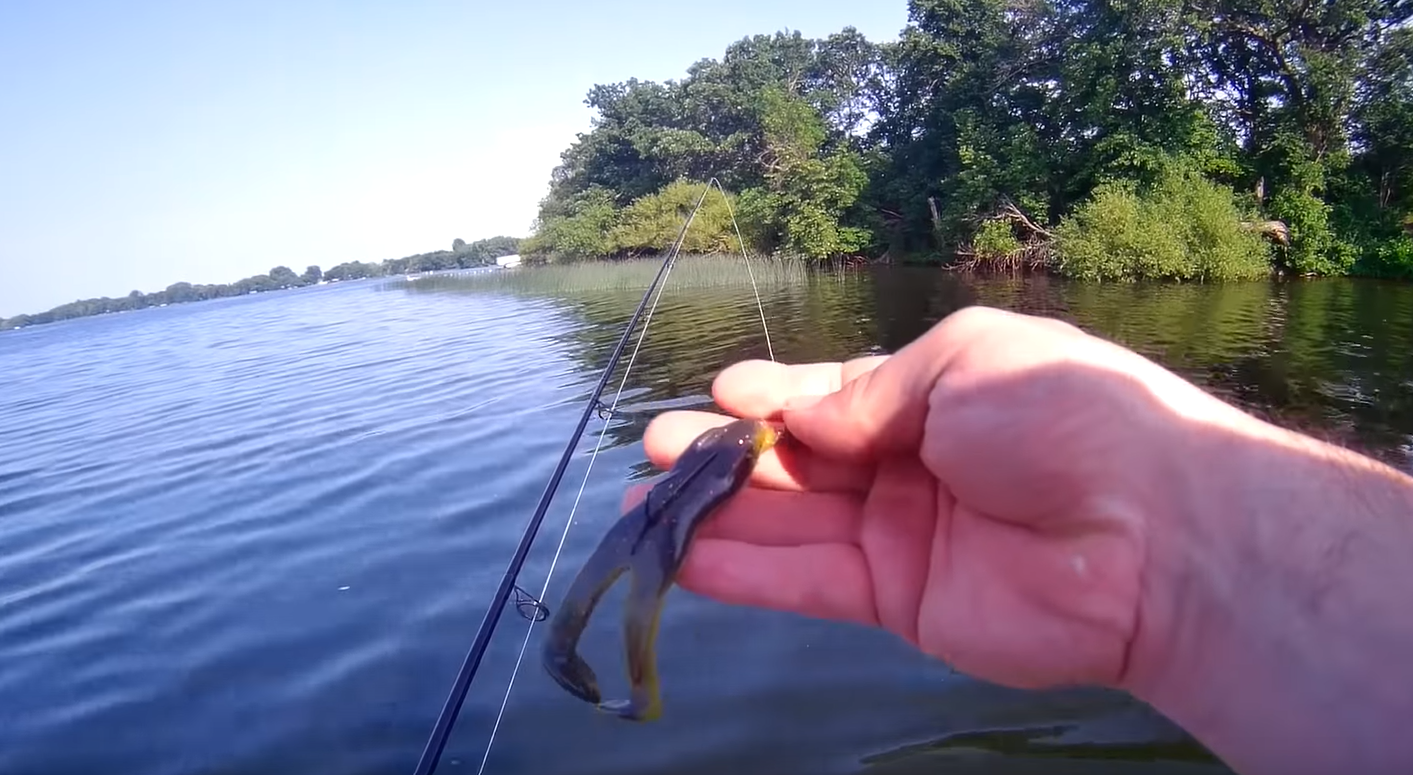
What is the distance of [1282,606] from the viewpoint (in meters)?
1.71

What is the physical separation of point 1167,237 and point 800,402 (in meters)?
25.6

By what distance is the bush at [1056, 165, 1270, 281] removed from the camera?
23641mm

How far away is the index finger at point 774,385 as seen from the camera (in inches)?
109

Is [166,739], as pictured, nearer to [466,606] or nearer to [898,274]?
[466,606]

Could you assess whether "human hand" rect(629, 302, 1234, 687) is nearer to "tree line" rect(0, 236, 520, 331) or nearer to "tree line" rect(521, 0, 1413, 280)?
"tree line" rect(521, 0, 1413, 280)

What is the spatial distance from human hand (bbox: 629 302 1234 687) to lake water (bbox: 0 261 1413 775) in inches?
75.1

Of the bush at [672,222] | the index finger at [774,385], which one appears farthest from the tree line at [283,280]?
the index finger at [774,385]

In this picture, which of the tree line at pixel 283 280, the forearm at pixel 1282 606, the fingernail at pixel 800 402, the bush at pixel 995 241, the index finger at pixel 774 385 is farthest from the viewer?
the tree line at pixel 283 280

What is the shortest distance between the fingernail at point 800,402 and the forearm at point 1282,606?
1.03 meters

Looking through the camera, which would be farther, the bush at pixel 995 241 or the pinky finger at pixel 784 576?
the bush at pixel 995 241

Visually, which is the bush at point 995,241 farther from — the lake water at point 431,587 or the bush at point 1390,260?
the lake water at point 431,587

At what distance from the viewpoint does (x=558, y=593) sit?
6.60 m

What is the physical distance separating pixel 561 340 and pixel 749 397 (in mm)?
17895

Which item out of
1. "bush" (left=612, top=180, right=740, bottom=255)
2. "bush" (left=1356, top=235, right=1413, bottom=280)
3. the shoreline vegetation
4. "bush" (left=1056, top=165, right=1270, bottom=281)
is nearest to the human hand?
the shoreline vegetation
